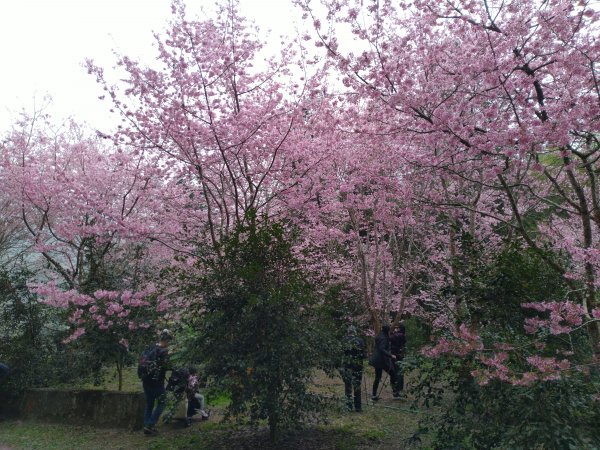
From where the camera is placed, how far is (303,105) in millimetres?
8680

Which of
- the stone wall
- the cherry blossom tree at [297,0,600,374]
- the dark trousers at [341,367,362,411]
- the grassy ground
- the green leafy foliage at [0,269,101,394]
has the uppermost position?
the cherry blossom tree at [297,0,600,374]

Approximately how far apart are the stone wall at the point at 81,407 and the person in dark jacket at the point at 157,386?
47cm

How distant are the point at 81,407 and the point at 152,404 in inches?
75.4

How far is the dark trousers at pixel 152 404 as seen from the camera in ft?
22.6

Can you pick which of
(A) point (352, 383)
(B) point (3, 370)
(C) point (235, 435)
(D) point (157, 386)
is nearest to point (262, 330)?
(A) point (352, 383)

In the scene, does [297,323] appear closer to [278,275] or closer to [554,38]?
[278,275]

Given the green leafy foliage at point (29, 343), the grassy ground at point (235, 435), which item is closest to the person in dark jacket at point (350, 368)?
the grassy ground at point (235, 435)

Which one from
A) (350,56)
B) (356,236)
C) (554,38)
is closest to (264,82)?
(350,56)

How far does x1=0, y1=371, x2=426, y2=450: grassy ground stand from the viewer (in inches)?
236

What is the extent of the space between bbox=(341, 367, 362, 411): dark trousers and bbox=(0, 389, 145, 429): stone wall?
2.99 meters

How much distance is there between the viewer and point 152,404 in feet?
23.1

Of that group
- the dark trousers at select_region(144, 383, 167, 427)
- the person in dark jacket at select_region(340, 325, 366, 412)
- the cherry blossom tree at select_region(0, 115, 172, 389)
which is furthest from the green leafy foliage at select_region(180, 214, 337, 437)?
the cherry blossom tree at select_region(0, 115, 172, 389)

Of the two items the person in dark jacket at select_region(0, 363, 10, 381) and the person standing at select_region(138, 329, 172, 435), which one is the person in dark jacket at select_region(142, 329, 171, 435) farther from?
the person in dark jacket at select_region(0, 363, 10, 381)

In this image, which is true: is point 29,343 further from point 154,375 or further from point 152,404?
point 154,375
